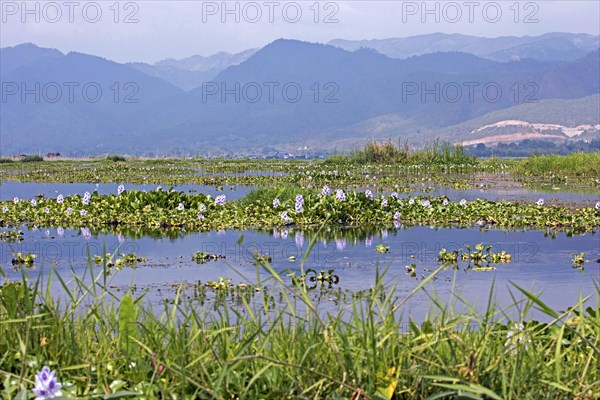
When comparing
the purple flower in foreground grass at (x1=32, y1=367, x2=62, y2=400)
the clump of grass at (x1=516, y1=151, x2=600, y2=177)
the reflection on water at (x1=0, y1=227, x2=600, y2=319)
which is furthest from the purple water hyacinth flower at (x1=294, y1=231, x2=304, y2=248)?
the clump of grass at (x1=516, y1=151, x2=600, y2=177)

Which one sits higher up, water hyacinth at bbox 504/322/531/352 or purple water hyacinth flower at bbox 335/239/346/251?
water hyacinth at bbox 504/322/531/352

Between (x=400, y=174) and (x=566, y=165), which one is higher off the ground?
(x=566, y=165)

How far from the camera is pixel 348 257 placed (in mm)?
11578

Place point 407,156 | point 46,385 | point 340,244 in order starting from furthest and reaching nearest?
point 407,156 < point 340,244 < point 46,385

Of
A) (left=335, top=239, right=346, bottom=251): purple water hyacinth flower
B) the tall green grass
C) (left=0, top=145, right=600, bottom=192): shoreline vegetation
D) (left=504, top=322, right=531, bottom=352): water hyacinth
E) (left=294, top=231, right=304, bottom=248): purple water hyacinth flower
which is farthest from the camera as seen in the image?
(left=0, top=145, right=600, bottom=192): shoreline vegetation

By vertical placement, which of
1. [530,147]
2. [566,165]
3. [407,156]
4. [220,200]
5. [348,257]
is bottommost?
[348,257]

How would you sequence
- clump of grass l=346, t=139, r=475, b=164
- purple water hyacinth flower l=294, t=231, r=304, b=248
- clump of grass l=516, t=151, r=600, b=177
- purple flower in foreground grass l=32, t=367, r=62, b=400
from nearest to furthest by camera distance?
1. purple flower in foreground grass l=32, t=367, r=62, b=400
2. purple water hyacinth flower l=294, t=231, r=304, b=248
3. clump of grass l=516, t=151, r=600, b=177
4. clump of grass l=346, t=139, r=475, b=164

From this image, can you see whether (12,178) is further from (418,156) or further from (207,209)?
(207,209)

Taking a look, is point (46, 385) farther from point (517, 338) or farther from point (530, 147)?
point (530, 147)

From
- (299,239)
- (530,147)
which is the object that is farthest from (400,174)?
(530,147)

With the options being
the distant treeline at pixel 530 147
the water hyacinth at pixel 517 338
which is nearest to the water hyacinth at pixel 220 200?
the water hyacinth at pixel 517 338

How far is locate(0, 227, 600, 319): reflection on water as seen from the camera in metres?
9.41

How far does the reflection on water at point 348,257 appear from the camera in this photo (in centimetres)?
941

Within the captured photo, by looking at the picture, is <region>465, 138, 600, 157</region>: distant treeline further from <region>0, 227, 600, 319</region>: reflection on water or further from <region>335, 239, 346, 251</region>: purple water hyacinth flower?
<region>335, 239, 346, 251</region>: purple water hyacinth flower
